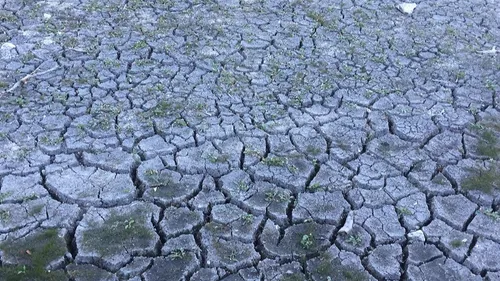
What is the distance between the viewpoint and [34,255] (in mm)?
3379

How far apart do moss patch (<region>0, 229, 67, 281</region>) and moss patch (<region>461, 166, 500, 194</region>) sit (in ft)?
8.73

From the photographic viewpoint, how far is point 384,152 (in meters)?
4.33

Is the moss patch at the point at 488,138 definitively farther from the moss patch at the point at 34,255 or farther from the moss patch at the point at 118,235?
the moss patch at the point at 34,255

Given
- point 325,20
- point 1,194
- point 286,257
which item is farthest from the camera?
point 325,20

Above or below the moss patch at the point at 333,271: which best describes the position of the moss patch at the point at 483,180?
below

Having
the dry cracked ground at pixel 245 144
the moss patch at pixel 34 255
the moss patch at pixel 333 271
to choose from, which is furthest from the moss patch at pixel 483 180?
the moss patch at pixel 34 255

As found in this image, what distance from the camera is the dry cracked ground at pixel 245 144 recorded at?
347cm

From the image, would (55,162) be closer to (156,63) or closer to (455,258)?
(156,63)

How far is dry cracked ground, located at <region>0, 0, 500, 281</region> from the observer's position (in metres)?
3.47

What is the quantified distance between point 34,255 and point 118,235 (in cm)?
48

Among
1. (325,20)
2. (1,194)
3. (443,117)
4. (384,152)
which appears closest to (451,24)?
(325,20)

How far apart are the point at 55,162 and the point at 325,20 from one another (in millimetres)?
3377

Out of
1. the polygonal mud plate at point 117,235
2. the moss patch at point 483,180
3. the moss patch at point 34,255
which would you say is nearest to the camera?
the moss patch at point 34,255

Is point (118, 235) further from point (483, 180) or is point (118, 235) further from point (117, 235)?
point (483, 180)
